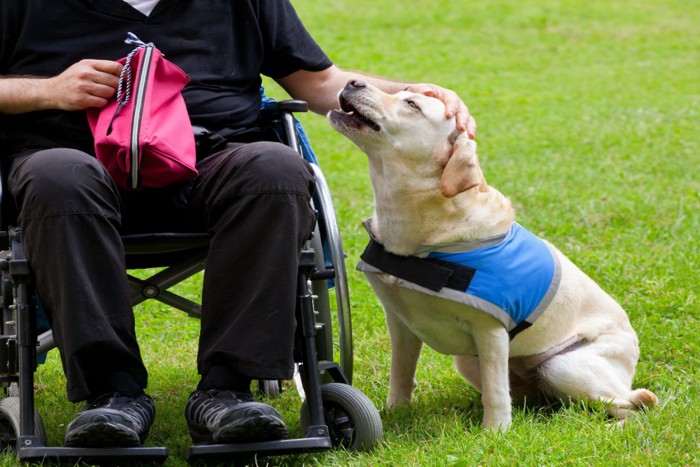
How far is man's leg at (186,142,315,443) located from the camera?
272 cm

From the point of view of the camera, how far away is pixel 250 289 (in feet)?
9.07

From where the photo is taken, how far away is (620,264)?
5.17 m

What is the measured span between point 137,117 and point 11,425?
929 millimetres

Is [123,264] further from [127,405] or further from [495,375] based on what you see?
[495,375]

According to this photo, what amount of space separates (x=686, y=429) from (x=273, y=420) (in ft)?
4.02

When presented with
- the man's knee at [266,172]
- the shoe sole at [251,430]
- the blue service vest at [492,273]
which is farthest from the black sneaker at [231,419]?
the blue service vest at [492,273]

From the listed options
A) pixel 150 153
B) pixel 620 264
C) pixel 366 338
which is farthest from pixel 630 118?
pixel 150 153

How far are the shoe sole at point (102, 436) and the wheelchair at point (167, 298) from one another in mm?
19

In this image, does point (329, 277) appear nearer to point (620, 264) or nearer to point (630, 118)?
point (620, 264)

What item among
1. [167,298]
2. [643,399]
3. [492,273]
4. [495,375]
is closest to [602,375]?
[643,399]

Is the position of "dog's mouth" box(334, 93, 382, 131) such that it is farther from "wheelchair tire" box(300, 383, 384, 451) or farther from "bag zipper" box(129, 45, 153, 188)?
"wheelchair tire" box(300, 383, 384, 451)

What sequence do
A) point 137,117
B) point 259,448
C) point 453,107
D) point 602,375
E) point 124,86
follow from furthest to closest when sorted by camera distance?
1. point 602,375
2. point 453,107
3. point 124,86
4. point 137,117
5. point 259,448

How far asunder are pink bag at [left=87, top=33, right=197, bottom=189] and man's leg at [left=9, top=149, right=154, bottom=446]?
0.42ft

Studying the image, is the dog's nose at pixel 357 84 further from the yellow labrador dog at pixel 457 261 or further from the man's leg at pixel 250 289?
the man's leg at pixel 250 289
